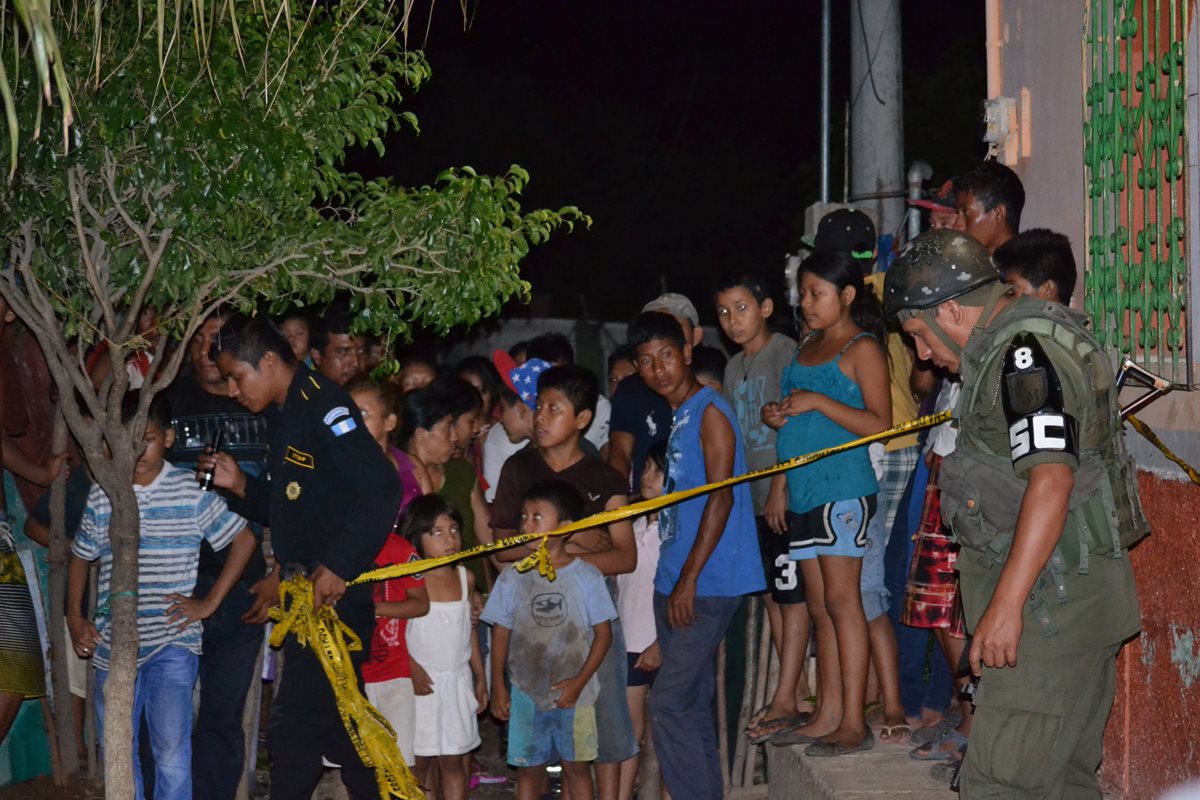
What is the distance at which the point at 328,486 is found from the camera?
604 centimetres

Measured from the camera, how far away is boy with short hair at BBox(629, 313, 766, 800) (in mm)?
6418

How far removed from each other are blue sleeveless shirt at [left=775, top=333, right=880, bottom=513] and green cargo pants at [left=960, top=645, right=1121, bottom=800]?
5.96 ft

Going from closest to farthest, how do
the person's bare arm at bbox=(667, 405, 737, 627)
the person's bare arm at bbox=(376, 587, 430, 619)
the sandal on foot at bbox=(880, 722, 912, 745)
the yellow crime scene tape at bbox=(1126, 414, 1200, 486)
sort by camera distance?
the yellow crime scene tape at bbox=(1126, 414, 1200, 486)
the sandal on foot at bbox=(880, 722, 912, 745)
the person's bare arm at bbox=(667, 405, 737, 627)
the person's bare arm at bbox=(376, 587, 430, 619)

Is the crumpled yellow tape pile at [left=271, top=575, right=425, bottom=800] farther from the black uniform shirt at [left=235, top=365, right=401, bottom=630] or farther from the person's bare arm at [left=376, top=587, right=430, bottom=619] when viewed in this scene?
the person's bare arm at [left=376, top=587, right=430, bottom=619]

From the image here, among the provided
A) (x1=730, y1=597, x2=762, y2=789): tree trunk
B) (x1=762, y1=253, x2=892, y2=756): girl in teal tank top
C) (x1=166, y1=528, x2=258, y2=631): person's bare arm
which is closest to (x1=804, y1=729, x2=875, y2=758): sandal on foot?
(x1=762, y1=253, x2=892, y2=756): girl in teal tank top

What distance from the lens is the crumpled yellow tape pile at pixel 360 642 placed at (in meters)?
5.77

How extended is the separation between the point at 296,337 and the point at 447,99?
904 inches

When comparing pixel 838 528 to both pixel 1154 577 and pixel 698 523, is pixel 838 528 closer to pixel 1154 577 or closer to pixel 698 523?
pixel 698 523

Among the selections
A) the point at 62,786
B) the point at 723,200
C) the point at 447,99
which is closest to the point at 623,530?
the point at 62,786

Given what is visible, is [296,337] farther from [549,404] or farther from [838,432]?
[838,432]

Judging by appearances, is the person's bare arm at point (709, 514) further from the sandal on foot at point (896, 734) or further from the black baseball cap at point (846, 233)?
the black baseball cap at point (846, 233)

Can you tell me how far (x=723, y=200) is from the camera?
118ft

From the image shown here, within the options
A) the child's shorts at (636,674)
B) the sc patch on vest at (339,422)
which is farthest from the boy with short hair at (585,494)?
the sc patch on vest at (339,422)

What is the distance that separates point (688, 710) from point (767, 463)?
47.1 inches
